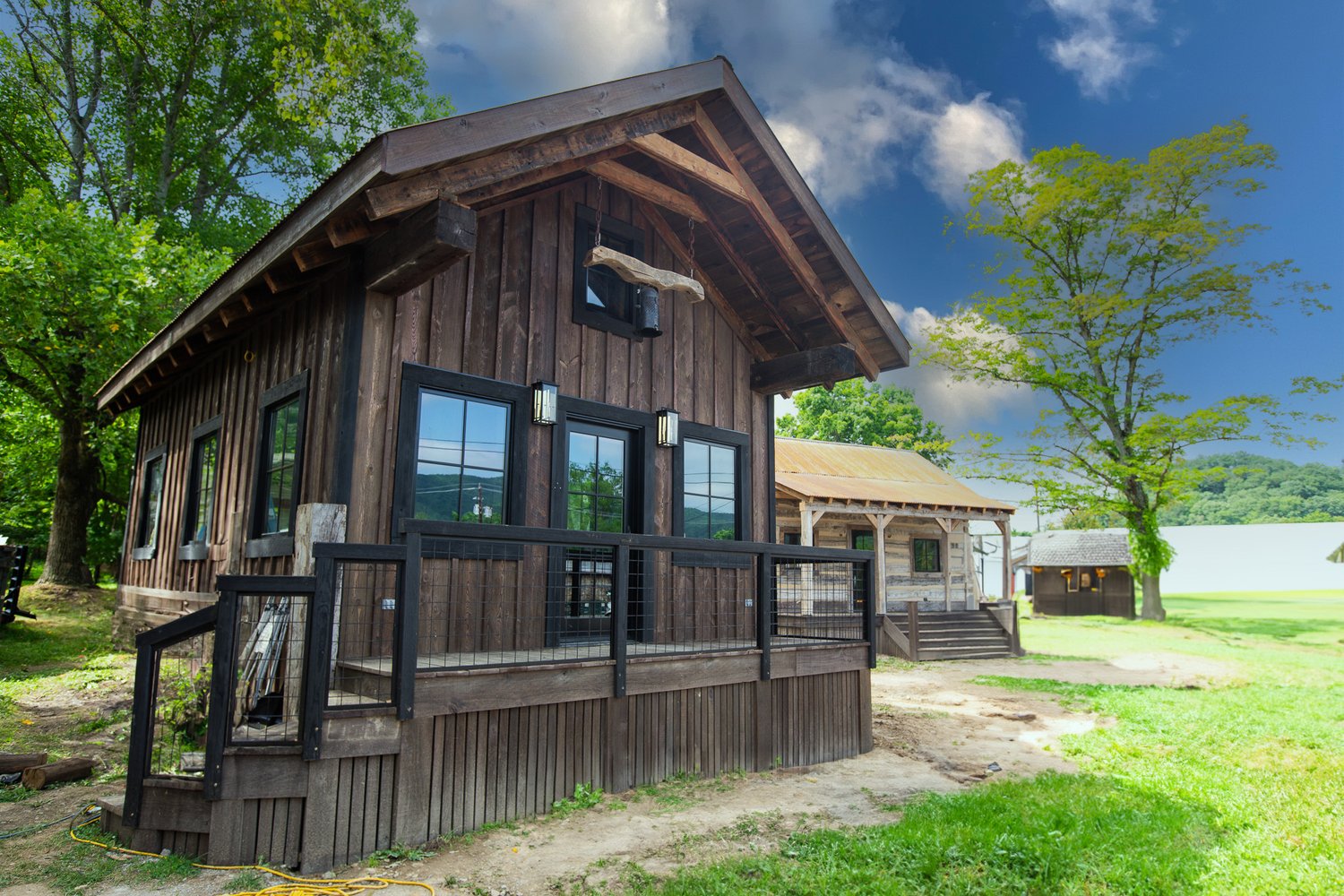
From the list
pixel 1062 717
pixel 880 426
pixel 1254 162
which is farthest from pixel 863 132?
pixel 1062 717

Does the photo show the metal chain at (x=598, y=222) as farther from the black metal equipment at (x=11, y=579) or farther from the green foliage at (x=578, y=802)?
the black metal equipment at (x=11, y=579)

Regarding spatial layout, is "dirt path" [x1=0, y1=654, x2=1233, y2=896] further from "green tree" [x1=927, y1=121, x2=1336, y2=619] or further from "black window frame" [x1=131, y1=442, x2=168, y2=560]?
"green tree" [x1=927, y1=121, x2=1336, y2=619]

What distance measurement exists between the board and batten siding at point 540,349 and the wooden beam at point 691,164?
39.5 inches

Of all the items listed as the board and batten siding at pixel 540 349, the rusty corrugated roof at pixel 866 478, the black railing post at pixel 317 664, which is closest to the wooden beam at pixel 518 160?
the board and batten siding at pixel 540 349

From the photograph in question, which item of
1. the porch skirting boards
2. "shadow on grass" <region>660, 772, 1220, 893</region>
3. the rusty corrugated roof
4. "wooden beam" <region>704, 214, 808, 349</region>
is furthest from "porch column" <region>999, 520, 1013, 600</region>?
"shadow on grass" <region>660, 772, 1220, 893</region>

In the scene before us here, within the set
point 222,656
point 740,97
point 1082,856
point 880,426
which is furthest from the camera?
point 880,426

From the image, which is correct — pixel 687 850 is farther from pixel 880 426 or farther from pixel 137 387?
pixel 880 426

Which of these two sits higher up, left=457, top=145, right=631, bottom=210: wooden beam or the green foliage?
left=457, top=145, right=631, bottom=210: wooden beam

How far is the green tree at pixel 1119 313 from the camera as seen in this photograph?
2409 centimetres

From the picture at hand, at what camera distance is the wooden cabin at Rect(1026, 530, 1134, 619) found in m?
28.5

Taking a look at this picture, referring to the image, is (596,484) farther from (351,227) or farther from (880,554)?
(880,554)

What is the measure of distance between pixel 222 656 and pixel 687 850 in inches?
101

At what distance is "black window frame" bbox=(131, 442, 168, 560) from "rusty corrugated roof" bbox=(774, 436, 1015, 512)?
1011cm

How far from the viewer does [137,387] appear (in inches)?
394
